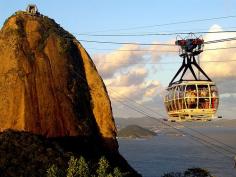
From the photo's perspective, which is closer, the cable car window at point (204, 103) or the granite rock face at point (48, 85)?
the cable car window at point (204, 103)

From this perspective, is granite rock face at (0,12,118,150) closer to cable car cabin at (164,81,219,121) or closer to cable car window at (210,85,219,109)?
cable car cabin at (164,81,219,121)

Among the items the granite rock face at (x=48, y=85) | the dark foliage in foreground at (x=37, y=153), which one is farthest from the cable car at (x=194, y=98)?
the granite rock face at (x=48, y=85)

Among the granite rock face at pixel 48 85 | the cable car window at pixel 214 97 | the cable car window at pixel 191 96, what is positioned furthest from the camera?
the granite rock face at pixel 48 85

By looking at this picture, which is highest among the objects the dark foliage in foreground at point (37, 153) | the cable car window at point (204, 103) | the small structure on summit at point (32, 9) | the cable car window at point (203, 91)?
the small structure on summit at point (32, 9)

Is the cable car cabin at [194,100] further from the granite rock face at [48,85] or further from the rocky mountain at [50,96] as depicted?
the granite rock face at [48,85]

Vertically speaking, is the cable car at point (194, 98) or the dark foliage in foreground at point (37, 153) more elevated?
the cable car at point (194, 98)

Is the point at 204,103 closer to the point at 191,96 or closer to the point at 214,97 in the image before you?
the point at 214,97

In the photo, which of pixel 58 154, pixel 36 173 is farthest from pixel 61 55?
pixel 36 173

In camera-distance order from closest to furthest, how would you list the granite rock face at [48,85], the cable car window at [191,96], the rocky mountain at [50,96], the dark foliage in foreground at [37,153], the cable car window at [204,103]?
the cable car window at [191,96] < the cable car window at [204,103] < the dark foliage in foreground at [37,153] < the rocky mountain at [50,96] < the granite rock face at [48,85]

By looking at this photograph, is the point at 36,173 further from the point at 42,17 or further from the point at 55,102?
the point at 42,17
